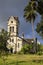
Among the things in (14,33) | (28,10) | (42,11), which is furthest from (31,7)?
(14,33)

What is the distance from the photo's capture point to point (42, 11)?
51750 millimetres

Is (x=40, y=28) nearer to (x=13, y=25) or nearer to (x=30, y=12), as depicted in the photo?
(x=30, y=12)

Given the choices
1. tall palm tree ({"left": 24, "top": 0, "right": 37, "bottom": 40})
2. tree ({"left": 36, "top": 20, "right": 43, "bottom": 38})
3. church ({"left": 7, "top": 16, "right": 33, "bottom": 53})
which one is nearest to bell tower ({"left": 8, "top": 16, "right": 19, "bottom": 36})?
church ({"left": 7, "top": 16, "right": 33, "bottom": 53})

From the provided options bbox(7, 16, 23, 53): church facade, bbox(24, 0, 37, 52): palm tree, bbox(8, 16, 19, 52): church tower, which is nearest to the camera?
bbox(24, 0, 37, 52): palm tree

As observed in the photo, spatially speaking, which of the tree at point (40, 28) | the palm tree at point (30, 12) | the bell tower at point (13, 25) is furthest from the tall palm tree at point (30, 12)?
the bell tower at point (13, 25)

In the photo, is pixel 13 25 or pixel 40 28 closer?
pixel 40 28

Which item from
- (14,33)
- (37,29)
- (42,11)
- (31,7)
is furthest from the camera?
(14,33)

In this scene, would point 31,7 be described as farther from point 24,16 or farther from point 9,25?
point 9,25

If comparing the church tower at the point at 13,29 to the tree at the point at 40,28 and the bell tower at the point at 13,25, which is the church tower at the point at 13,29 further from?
the tree at the point at 40,28

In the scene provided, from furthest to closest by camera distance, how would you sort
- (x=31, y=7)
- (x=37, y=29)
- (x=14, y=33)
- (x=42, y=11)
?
1. (x=14, y=33)
2. (x=31, y=7)
3. (x=37, y=29)
4. (x=42, y=11)

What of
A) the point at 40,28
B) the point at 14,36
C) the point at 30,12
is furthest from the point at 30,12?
the point at 14,36

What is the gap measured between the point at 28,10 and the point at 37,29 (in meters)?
20.9

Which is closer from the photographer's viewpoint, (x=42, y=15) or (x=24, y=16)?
(x=42, y=15)

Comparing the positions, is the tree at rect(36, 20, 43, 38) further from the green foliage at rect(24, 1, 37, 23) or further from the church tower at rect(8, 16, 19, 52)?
the church tower at rect(8, 16, 19, 52)
